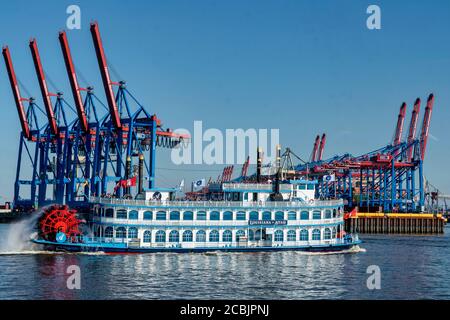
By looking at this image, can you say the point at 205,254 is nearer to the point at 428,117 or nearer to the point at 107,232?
the point at 107,232

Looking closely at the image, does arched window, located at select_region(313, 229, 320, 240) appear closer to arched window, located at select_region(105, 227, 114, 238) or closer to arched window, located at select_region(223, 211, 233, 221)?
arched window, located at select_region(223, 211, 233, 221)

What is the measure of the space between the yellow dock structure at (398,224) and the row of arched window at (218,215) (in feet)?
178

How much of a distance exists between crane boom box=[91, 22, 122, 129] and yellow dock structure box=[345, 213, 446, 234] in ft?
154

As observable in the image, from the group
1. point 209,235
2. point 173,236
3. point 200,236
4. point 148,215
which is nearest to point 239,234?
point 209,235

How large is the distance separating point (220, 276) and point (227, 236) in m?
12.2

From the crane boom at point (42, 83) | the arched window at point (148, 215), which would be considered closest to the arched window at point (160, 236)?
the arched window at point (148, 215)

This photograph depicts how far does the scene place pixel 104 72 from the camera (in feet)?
286

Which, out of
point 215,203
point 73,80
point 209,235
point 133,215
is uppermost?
point 73,80

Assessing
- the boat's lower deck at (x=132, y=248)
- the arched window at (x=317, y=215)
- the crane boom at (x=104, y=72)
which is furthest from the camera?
the crane boom at (x=104, y=72)

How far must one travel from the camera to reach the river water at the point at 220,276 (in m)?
36.9

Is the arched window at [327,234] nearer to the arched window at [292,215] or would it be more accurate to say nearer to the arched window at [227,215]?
the arched window at [292,215]

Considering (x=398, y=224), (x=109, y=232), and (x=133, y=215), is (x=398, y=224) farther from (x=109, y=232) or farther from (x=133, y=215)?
(x=109, y=232)

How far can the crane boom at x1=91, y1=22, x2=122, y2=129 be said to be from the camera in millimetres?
85750

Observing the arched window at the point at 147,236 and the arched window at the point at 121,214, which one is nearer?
the arched window at the point at 121,214
